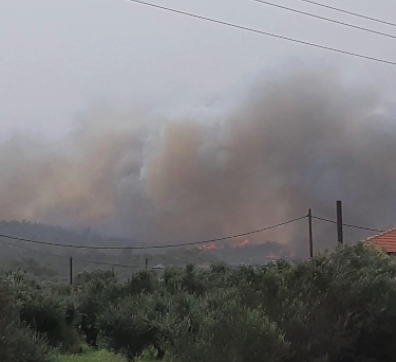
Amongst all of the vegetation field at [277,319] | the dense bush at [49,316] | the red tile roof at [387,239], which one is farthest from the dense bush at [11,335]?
the red tile roof at [387,239]

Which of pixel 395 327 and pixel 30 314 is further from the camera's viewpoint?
pixel 30 314

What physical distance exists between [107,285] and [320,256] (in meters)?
14.6

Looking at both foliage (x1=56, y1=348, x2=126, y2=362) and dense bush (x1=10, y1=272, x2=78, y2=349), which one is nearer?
foliage (x1=56, y1=348, x2=126, y2=362)

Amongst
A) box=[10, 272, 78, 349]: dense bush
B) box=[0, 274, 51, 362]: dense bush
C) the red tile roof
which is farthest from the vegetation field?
the red tile roof

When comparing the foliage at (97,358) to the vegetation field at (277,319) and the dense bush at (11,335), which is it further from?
the dense bush at (11,335)

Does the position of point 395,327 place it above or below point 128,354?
above

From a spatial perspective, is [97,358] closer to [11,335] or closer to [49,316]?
[49,316]

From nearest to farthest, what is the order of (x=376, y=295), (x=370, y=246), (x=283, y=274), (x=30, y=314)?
(x=283, y=274) → (x=376, y=295) → (x=370, y=246) → (x=30, y=314)

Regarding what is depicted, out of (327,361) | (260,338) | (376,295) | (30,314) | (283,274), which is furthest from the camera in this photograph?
(30,314)

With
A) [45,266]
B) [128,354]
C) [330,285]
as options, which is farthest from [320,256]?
[45,266]

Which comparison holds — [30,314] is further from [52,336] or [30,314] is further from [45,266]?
[45,266]

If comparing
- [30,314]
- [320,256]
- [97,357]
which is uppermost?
[320,256]

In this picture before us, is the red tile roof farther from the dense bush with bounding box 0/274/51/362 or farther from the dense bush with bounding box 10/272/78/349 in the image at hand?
the dense bush with bounding box 0/274/51/362

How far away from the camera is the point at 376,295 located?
15.1 metres
